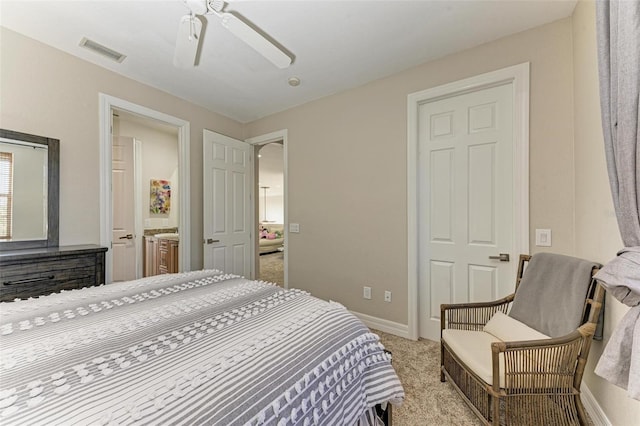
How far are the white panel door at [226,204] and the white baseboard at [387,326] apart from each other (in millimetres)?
1819

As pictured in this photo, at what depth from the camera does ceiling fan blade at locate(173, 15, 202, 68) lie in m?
1.46

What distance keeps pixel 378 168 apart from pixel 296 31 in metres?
1.42

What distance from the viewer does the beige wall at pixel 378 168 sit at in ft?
6.35

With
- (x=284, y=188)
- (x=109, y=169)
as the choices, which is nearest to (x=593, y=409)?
(x=284, y=188)

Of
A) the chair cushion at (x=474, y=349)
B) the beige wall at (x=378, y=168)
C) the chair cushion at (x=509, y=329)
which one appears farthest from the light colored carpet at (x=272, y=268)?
the chair cushion at (x=509, y=329)

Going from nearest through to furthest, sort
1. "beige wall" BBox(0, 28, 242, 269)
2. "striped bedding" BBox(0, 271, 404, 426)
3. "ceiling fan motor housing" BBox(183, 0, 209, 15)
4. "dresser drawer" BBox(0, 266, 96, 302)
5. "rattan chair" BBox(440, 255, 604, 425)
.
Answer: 1. "striped bedding" BBox(0, 271, 404, 426)
2. "rattan chair" BBox(440, 255, 604, 425)
3. "ceiling fan motor housing" BBox(183, 0, 209, 15)
4. "dresser drawer" BBox(0, 266, 96, 302)
5. "beige wall" BBox(0, 28, 242, 269)

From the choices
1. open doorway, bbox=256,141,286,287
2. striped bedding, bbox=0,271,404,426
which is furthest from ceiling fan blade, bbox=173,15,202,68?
open doorway, bbox=256,141,286,287

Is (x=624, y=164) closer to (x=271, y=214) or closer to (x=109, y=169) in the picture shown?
(x=109, y=169)

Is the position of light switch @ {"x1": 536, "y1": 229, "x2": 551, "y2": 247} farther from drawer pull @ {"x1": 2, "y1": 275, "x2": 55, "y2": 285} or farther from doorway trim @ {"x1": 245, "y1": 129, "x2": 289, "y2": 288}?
drawer pull @ {"x1": 2, "y1": 275, "x2": 55, "y2": 285}

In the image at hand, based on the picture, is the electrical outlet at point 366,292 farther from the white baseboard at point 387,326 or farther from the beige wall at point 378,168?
the white baseboard at point 387,326

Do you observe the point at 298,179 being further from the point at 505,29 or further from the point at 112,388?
the point at 112,388

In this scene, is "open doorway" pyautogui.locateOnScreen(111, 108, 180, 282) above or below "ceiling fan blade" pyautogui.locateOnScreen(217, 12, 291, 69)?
below

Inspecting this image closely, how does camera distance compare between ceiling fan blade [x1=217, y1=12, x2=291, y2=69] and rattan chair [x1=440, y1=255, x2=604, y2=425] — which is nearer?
rattan chair [x1=440, y1=255, x2=604, y2=425]

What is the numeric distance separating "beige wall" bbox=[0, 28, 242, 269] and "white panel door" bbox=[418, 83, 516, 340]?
10.0 feet
